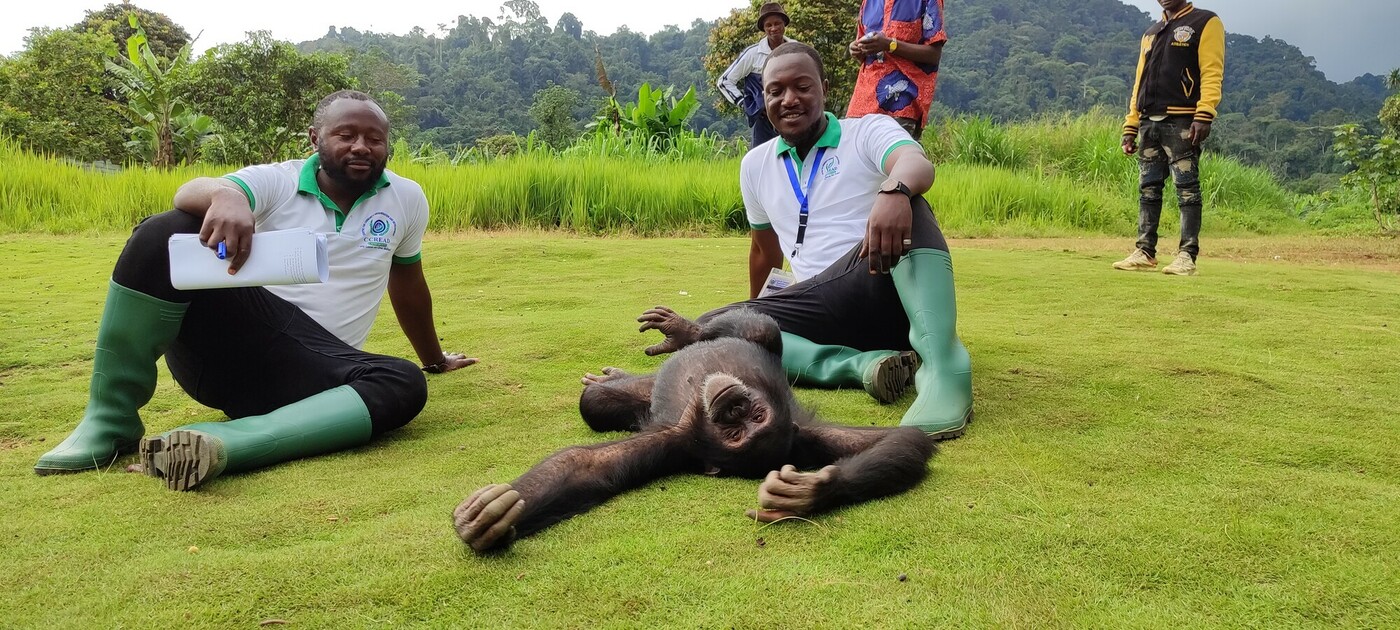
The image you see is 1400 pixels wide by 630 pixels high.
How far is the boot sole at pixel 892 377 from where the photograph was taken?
126 inches

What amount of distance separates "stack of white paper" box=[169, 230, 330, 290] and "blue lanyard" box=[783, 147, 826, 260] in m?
1.83

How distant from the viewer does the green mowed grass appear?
168 cm

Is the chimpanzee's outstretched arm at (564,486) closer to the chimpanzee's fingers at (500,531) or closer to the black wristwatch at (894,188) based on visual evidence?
the chimpanzee's fingers at (500,531)

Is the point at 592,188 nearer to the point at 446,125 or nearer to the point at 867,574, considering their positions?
the point at 867,574

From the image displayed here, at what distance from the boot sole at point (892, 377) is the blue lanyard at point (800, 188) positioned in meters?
0.67

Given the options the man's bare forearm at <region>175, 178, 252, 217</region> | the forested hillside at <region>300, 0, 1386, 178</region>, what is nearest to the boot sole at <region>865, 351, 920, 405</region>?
the man's bare forearm at <region>175, 178, 252, 217</region>

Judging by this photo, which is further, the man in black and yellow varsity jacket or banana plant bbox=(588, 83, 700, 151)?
banana plant bbox=(588, 83, 700, 151)

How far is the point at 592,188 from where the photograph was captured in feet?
36.0

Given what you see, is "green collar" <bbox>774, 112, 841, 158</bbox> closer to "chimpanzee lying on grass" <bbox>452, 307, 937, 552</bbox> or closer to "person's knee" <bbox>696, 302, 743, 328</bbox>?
"person's knee" <bbox>696, 302, 743, 328</bbox>

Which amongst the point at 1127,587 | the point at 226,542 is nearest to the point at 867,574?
the point at 1127,587

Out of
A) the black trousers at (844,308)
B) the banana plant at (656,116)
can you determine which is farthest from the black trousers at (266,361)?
the banana plant at (656,116)

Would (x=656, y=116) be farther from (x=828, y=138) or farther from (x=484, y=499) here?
(x=484, y=499)

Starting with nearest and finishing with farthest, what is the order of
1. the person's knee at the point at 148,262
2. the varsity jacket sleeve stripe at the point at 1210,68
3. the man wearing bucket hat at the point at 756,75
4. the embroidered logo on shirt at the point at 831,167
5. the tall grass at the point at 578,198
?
the person's knee at the point at 148,262, the embroidered logo on shirt at the point at 831,167, the varsity jacket sleeve stripe at the point at 1210,68, the man wearing bucket hat at the point at 756,75, the tall grass at the point at 578,198

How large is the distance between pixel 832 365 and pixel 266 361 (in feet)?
6.52
